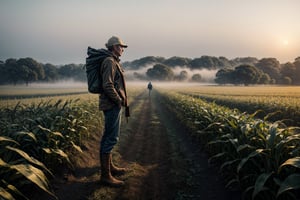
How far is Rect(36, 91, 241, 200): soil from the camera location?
4410mm

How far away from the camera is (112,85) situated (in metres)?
4.74

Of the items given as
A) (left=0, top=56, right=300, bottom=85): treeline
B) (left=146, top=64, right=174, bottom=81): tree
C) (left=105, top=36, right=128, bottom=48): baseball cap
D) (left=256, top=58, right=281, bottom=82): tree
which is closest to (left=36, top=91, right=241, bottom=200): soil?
(left=105, top=36, right=128, bottom=48): baseball cap

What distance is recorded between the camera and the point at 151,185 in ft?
16.0

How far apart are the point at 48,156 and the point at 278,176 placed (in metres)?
4.26

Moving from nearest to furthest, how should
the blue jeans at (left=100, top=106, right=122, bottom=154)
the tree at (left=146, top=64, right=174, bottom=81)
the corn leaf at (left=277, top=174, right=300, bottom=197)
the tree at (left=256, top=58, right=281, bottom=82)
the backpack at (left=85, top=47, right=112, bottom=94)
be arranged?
the corn leaf at (left=277, top=174, right=300, bottom=197) < the backpack at (left=85, top=47, right=112, bottom=94) < the blue jeans at (left=100, top=106, right=122, bottom=154) < the tree at (left=256, top=58, right=281, bottom=82) < the tree at (left=146, top=64, right=174, bottom=81)

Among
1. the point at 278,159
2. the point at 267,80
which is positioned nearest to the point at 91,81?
the point at 278,159

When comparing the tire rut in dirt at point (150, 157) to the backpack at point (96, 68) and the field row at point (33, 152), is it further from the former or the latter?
the backpack at point (96, 68)

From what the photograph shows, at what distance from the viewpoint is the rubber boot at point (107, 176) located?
476 cm

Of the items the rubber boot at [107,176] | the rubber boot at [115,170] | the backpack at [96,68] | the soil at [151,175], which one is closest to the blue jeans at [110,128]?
the rubber boot at [107,176]

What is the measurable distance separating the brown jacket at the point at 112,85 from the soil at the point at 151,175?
1666 millimetres

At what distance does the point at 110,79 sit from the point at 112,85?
5.0 inches

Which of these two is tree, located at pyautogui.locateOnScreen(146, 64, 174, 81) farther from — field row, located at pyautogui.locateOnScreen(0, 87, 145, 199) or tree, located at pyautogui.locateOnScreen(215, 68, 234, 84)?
field row, located at pyautogui.locateOnScreen(0, 87, 145, 199)

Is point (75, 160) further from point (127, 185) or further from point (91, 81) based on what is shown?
point (91, 81)

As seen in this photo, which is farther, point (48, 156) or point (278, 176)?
point (48, 156)
